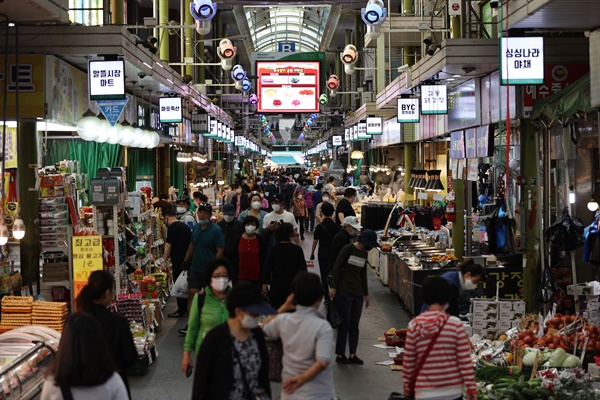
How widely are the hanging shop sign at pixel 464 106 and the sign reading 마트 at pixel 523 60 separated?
167 inches

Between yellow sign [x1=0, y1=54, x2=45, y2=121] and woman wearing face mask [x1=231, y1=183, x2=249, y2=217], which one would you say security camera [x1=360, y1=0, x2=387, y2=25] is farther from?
yellow sign [x1=0, y1=54, x2=45, y2=121]

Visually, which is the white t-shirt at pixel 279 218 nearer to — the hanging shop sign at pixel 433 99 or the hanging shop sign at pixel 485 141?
the hanging shop sign at pixel 485 141

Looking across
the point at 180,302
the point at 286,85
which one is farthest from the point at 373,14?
the point at 286,85

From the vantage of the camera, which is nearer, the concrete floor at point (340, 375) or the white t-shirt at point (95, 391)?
the white t-shirt at point (95, 391)

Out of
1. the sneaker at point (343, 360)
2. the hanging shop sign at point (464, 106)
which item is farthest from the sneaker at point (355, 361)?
the hanging shop sign at point (464, 106)

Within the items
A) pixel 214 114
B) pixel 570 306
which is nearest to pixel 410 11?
pixel 214 114

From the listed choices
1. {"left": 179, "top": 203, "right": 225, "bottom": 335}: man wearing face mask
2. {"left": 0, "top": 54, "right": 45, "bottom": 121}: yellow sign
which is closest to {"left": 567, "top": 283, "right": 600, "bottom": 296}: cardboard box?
{"left": 179, "top": 203, "right": 225, "bottom": 335}: man wearing face mask

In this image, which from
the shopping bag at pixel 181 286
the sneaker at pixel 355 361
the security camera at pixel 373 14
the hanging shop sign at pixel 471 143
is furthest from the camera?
the security camera at pixel 373 14

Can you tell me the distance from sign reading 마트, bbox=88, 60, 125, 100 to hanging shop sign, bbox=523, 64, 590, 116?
5.52m

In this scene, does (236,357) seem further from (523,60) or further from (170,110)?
(170,110)

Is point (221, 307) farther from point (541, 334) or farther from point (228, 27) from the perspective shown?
point (228, 27)

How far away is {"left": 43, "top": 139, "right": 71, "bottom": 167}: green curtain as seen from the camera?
1460 centimetres

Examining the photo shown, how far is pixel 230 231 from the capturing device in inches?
452

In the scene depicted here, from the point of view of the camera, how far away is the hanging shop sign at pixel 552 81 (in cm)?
1169
